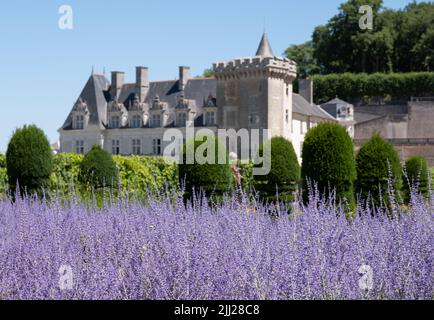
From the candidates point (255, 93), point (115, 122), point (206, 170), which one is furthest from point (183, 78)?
point (206, 170)

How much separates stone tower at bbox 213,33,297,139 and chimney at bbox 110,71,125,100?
7164mm

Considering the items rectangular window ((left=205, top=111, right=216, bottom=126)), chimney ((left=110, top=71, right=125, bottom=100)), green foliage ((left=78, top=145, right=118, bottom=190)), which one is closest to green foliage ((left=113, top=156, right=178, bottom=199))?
green foliage ((left=78, top=145, right=118, bottom=190))

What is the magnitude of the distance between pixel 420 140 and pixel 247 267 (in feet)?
128

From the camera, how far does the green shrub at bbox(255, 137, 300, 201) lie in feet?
43.8

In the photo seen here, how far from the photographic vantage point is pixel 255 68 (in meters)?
34.3

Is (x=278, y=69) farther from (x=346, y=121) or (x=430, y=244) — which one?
(x=430, y=244)

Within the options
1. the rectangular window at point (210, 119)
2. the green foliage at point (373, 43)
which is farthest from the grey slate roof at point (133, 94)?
the green foliage at point (373, 43)

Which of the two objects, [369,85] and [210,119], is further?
[369,85]

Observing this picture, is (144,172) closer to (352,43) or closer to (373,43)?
(352,43)

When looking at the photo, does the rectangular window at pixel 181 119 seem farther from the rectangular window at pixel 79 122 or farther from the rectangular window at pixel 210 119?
the rectangular window at pixel 79 122

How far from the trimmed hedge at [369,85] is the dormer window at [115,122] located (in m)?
21.8

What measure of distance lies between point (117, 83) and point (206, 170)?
28466 mm

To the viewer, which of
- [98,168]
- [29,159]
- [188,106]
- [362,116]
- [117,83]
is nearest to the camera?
[29,159]
